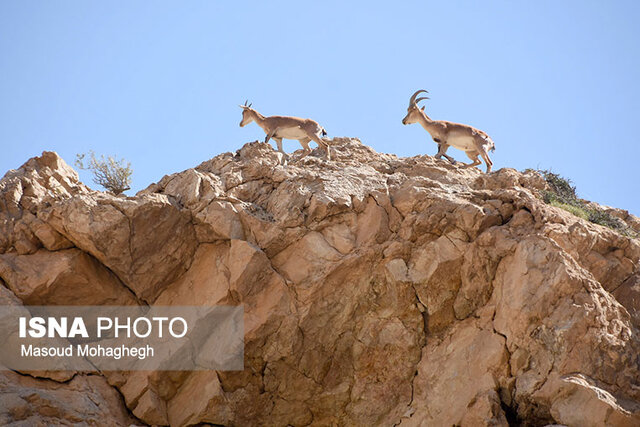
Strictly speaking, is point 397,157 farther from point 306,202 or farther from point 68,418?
point 68,418

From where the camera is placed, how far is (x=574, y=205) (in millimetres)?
15695

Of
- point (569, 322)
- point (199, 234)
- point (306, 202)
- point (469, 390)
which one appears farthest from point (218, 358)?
point (569, 322)

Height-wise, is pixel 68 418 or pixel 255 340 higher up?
pixel 255 340

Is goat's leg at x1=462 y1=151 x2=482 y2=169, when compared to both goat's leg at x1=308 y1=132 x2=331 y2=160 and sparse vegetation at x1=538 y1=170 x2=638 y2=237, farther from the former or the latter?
goat's leg at x1=308 y1=132 x2=331 y2=160

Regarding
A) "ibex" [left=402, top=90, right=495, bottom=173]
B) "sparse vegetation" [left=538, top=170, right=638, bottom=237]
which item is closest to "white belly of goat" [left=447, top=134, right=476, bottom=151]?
"ibex" [left=402, top=90, right=495, bottom=173]

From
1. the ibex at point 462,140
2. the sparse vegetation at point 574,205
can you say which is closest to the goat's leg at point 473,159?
the ibex at point 462,140

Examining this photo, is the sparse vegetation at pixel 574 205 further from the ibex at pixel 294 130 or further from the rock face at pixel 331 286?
the ibex at pixel 294 130

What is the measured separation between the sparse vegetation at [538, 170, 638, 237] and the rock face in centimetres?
134

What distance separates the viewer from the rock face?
40.1ft

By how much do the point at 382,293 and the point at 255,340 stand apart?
97.5 inches

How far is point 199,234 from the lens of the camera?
46.0 ft

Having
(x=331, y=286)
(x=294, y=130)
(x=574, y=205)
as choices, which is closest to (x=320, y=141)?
(x=294, y=130)

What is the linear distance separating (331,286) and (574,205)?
5998 millimetres

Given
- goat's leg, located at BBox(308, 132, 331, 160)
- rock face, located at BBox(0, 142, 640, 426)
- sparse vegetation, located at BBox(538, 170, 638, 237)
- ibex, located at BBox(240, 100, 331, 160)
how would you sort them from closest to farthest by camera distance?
1. rock face, located at BBox(0, 142, 640, 426)
2. sparse vegetation, located at BBox(538, 170, 638, 237)
3. goat's leg, located at BBox(308, 132, 331, 160)
4. ibex, located at BBox(240, 100, 331, 160)
